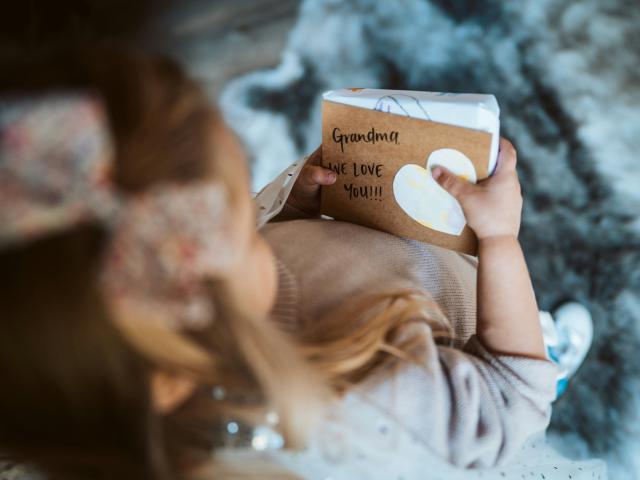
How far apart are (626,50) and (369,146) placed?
0.69 meters

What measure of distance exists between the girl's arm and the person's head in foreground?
270 millimetres

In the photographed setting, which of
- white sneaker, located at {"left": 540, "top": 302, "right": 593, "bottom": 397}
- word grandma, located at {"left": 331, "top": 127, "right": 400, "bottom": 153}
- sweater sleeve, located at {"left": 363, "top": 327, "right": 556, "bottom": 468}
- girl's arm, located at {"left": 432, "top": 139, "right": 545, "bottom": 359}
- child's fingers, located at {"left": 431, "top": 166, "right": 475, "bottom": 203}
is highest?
word grandma, located at {"left": 331, "top": 127, "right": 400, "bottom": 153}

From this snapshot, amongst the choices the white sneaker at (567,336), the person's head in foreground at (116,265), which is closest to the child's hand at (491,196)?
the person's head in foreground at (116,265)

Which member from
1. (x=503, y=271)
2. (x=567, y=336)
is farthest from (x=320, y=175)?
(x=567, y=336)

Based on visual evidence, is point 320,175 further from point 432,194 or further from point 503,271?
point 503,271

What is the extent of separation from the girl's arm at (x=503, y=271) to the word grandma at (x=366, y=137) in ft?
0.21

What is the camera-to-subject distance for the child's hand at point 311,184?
2.35 feet

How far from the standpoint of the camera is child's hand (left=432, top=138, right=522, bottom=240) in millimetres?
608

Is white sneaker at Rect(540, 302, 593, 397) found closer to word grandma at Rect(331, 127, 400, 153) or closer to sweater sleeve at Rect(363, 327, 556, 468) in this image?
sweater sleeve at Rect(363, 327, 556, 468)

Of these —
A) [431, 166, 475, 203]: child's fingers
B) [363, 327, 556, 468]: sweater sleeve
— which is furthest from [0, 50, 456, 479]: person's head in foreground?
[431, 166, 475, 203]: child's fingers

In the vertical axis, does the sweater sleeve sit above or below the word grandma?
below

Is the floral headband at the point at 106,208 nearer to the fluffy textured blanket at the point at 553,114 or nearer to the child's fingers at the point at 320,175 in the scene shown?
the child's fingers at the point at 320,175

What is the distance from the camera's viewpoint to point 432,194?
0.65m

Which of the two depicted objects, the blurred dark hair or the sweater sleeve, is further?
the sweater sleeve
